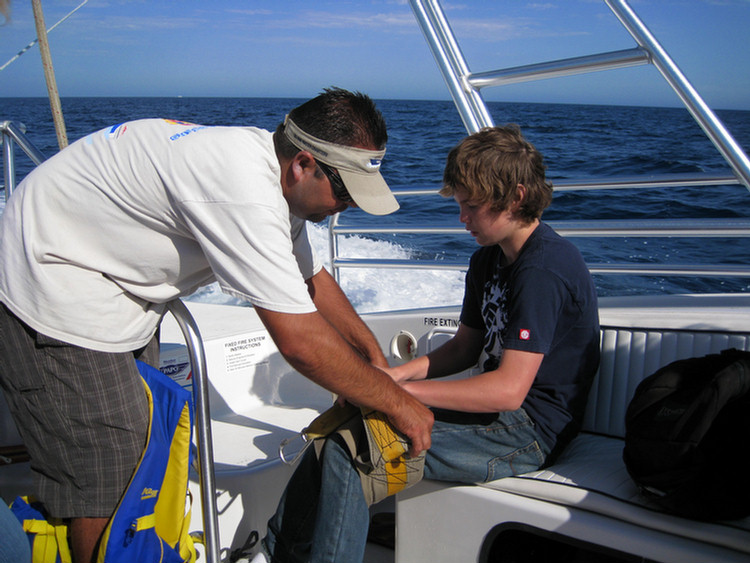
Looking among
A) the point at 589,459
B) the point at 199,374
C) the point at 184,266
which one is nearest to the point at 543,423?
the point at 589,459

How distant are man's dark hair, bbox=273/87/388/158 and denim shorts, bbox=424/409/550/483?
790mm

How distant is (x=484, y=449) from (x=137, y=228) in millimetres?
1047

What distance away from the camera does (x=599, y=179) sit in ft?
8.18

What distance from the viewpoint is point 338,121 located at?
4.98 ft

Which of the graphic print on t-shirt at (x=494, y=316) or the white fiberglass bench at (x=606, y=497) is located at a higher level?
the graphic print on t-shirt at (x=494, y=316)

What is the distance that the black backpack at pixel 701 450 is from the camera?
1413mm

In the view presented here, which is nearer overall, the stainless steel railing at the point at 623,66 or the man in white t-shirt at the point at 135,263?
the man in white t-shirt at the point at 135,263

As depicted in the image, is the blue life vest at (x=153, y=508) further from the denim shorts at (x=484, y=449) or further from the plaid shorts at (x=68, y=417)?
the denim shorts at (x=484, y=449)

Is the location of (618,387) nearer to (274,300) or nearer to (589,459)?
(589,459)

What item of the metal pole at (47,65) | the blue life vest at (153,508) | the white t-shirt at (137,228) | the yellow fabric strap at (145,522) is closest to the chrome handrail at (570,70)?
the white t-shirt at (137,228)

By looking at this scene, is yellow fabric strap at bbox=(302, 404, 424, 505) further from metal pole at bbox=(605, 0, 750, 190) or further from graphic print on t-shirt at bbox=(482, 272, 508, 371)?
metal pole at bbox=(605, 0, 750, 190)

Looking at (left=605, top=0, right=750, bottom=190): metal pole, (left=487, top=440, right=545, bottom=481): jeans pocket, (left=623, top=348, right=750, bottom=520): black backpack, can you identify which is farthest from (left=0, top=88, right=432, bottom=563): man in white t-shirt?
(left=605, top=0, right=750, bottom=190): metal pole

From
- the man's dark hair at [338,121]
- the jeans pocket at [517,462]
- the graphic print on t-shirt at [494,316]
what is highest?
the man's dark hair at [338,121]

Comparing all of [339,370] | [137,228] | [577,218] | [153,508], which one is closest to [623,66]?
[339,370]
